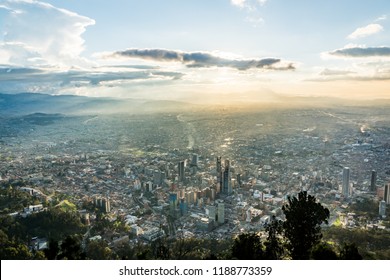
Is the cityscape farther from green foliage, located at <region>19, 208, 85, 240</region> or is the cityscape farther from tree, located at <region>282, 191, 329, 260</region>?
tree, located at <region>282, 191, 329, 260</region>

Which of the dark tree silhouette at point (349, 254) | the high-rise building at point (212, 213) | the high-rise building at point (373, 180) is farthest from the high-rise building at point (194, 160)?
the dark tree silhouette at point (349, 254)

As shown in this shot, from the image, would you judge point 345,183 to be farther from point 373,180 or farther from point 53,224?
point 53,224

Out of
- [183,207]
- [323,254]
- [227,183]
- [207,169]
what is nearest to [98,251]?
[183,207]

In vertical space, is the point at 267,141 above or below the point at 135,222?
above

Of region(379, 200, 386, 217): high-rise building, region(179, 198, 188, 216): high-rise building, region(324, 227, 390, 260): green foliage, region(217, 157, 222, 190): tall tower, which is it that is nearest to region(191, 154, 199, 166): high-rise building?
region(217, 157, 222, 190): tall tower

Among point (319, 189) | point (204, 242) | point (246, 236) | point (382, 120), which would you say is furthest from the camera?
point (382, 120)

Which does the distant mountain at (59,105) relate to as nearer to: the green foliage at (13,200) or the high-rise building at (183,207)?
the green foliage at (13,200)

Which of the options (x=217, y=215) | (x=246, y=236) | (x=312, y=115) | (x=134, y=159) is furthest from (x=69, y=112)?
(x=246, y=236)
